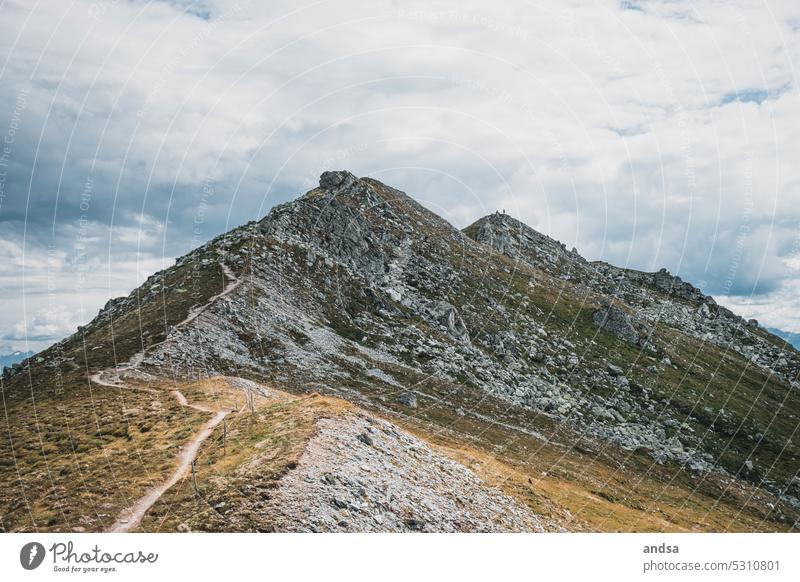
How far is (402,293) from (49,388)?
80.2 m

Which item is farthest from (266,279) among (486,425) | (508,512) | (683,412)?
(683,412)

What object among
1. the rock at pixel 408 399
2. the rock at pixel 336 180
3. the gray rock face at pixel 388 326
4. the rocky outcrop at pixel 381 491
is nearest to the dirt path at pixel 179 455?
the gray rock face at pixel 388 326

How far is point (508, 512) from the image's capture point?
3912 centimetres

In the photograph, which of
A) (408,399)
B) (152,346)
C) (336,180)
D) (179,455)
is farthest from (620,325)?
(179,455)

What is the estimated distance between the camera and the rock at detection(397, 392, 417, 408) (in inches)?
3450

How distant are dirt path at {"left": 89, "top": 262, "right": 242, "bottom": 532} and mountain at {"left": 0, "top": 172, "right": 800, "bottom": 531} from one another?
25 cm

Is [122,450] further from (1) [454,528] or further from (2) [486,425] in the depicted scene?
(2) [486,425]

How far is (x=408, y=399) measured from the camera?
88.4 m

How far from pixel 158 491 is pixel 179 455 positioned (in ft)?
20.6

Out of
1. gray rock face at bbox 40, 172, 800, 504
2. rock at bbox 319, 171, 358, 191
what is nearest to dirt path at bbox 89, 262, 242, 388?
gray rock face at bbox 40, 172, 800, 504

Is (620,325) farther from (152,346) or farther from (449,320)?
(152,346)

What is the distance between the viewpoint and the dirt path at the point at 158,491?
28.0 meters

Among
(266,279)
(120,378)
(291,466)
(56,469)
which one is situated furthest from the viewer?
(266,279)

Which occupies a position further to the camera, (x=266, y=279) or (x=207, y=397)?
(x=266, y=279)
